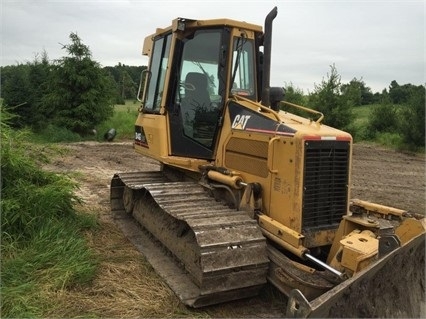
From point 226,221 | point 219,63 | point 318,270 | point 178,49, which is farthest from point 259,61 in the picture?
point 318,270

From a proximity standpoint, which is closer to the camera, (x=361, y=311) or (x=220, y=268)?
(x=361, y=311)

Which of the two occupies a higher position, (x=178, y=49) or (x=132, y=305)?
(x=178, y=49)

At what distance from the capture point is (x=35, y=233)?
16.3ft

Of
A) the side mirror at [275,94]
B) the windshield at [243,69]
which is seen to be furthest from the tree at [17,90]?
the side mirror at [275,94]

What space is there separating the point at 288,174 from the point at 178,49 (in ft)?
8.01

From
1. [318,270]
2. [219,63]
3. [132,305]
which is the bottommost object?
[132,305]

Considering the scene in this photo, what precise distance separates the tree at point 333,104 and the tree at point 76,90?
35.1 feet

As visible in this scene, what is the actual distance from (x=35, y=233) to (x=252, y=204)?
259cm

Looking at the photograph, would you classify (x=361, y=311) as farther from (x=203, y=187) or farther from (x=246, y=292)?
(x=203, y=187)

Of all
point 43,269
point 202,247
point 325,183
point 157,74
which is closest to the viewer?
point 202,247

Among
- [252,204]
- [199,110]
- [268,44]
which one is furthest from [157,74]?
[252,204]

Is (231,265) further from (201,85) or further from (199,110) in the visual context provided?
(201,85)

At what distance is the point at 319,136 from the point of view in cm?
416

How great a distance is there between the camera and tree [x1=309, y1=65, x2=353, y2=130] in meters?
20.5
